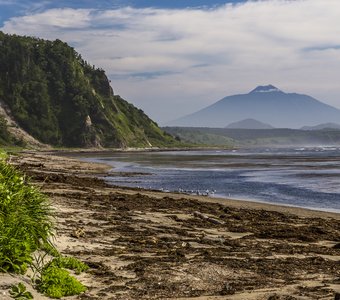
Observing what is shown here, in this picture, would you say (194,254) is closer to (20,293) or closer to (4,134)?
(20,293)

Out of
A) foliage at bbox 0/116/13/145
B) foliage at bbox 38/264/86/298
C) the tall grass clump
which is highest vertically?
foliage at bbox 0/116/13/145

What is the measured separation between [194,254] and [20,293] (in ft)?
20.3

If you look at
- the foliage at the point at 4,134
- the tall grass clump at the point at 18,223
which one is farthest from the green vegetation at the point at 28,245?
the foliage at the point at 4,134

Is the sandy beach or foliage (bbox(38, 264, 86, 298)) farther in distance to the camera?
the sandy beach

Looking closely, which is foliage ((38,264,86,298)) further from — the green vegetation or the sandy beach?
the sandy beach

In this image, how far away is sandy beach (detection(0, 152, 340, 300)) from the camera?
11.0m

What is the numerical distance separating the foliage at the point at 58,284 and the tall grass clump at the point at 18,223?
0.47 m

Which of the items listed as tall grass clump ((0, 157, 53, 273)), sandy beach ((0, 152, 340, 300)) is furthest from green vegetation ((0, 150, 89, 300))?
sandy beach ((0, 152, 340, 300))

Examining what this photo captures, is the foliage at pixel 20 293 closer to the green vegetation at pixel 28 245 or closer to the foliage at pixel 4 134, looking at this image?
the green vegetation at pixel 28 245

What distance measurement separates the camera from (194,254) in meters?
14.4

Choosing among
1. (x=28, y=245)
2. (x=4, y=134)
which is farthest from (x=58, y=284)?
(x=4, y=134)

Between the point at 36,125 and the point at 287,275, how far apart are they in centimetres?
18604

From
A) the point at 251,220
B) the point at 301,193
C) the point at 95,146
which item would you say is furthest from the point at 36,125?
the point at 251,220

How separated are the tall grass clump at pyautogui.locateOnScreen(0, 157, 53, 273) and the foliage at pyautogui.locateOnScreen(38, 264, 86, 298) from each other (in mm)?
469
